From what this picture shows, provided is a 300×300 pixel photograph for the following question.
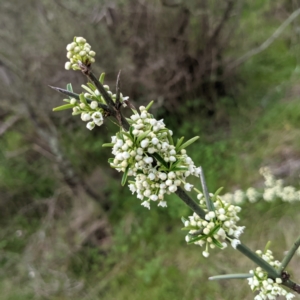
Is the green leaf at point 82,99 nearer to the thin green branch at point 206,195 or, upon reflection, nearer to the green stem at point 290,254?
the thin green branch at point 206,195

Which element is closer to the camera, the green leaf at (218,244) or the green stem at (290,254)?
the green leaf at (218,244)

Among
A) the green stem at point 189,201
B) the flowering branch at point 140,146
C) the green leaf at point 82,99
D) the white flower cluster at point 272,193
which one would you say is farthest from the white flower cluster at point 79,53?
the white flower cluster at point 272,193

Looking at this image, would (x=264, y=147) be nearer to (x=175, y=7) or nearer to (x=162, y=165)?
(x=175, y=7)

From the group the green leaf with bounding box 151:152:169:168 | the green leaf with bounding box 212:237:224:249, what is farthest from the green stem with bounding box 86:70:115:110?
the green leaf with bounding box 212:237:224:249

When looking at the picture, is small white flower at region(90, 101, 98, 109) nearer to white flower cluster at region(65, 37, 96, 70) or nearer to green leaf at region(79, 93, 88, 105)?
green leaf at region(79, 93, 88, 105)

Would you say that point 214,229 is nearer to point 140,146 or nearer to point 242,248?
point 242,248

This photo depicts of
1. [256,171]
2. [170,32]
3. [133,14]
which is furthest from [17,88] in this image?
[256,171]
